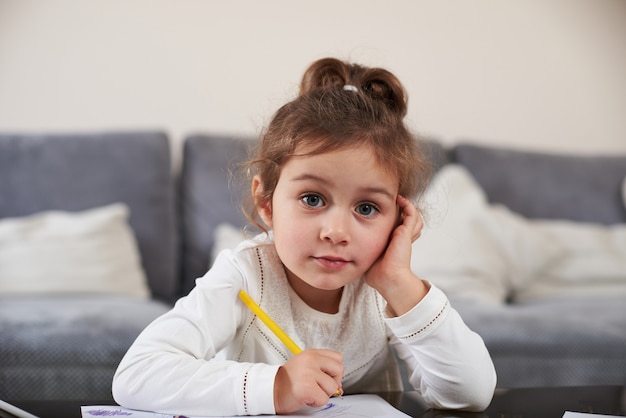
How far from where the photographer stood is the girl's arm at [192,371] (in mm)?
735

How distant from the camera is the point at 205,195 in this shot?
2332 mm

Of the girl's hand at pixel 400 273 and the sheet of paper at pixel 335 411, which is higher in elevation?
the girl's hand at pixel 400 273

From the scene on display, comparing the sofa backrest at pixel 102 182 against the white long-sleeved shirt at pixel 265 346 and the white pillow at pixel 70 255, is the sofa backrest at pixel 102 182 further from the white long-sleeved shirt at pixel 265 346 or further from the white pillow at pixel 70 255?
the white long-sleeved shirt at pixel 265 346

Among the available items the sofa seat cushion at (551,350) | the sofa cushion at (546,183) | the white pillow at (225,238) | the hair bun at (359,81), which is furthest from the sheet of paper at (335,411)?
the sofa cushion at (546,183)

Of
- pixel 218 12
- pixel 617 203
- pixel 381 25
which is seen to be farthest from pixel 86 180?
pixel 617 203

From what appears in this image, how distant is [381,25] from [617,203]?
108 centimetres

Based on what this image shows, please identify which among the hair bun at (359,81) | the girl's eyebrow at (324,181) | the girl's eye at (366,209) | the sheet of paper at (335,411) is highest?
the hair bun at (359,81)

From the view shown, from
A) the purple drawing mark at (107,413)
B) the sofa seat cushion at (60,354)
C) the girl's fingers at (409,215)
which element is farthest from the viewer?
the sofa seat cushion at (60,354)

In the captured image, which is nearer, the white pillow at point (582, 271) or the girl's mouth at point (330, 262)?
the girl's mouth at point (330, 262)

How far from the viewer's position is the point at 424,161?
40.6 inches

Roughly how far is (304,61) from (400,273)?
75.4 inches

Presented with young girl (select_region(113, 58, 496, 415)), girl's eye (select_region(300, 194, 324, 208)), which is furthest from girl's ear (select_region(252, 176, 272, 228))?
girl's eye (select_region(300, 194, 324, 208))

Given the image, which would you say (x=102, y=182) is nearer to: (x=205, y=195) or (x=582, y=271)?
(x=205, y=195)

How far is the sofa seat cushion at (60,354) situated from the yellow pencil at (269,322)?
2.40 feet
